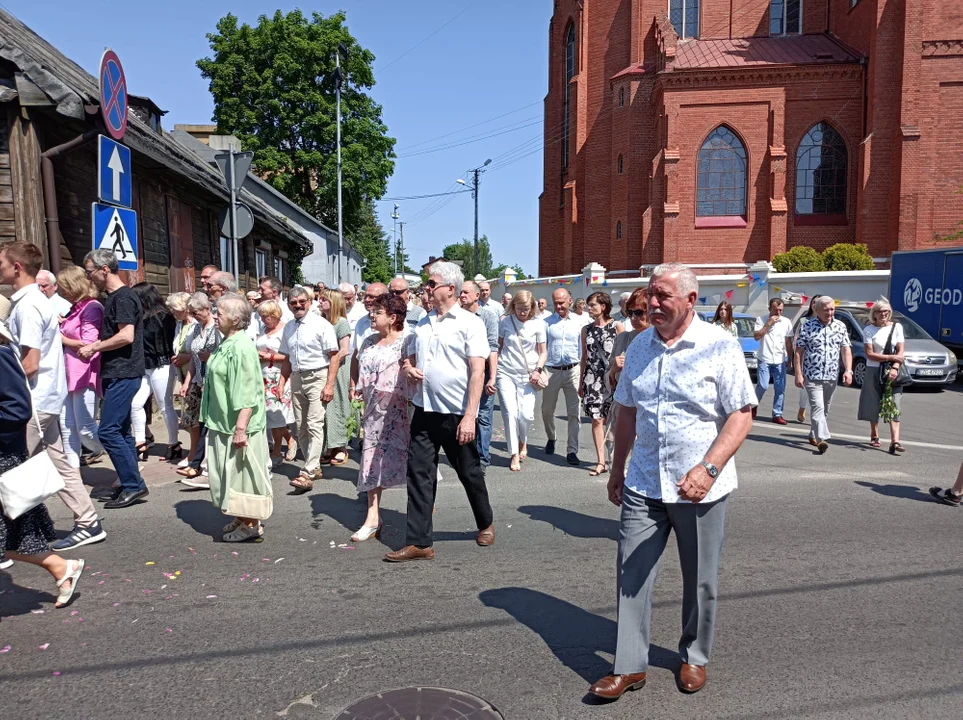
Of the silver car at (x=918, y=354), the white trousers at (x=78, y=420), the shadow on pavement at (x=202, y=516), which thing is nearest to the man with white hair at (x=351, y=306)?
the white trousers at (x=78, y=420)

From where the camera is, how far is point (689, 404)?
128 inches

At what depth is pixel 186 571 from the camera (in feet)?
15.8

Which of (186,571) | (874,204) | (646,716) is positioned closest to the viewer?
(646,716)

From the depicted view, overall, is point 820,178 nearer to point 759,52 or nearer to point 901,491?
point 759,52

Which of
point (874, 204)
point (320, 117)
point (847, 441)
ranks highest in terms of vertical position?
point (320, 117)

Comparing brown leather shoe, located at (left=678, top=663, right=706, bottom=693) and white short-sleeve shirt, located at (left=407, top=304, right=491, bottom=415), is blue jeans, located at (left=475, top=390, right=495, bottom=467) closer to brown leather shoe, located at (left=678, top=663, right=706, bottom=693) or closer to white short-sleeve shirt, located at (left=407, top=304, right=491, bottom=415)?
white short-sleeve shirt, located at (left=407, top=304, right=491, bottom=415)

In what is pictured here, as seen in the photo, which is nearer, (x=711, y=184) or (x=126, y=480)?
(x=126, y=480)

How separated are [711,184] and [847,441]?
2591cm

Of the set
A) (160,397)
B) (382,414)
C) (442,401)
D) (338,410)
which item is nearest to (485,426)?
(338,410)

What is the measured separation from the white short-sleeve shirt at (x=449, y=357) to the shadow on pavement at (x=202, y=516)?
1.96 m

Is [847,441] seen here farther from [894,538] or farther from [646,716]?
[646,716]

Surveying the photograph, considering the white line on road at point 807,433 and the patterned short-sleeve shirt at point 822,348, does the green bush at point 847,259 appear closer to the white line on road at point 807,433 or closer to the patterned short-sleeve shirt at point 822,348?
the white line on road at point 807,433

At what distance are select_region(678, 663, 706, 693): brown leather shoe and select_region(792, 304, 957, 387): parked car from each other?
13.6m

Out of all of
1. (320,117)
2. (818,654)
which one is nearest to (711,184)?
(320,117)
